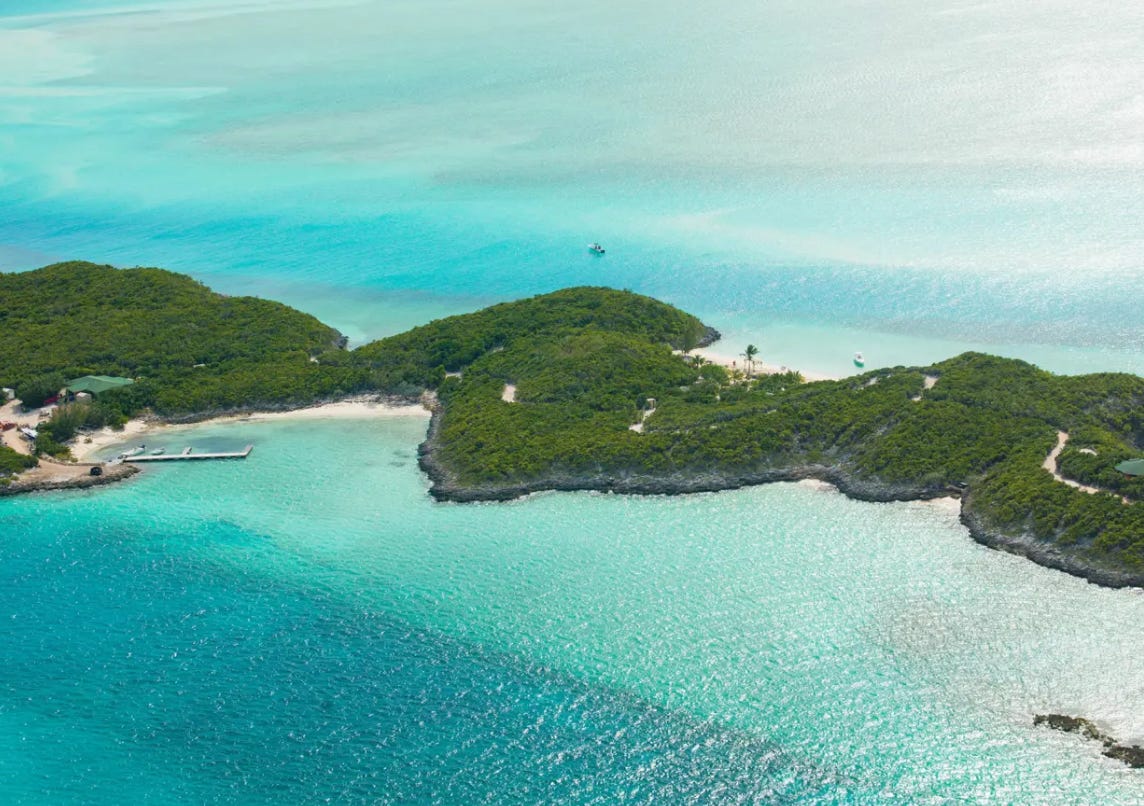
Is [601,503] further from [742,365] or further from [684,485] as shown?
[742,365]

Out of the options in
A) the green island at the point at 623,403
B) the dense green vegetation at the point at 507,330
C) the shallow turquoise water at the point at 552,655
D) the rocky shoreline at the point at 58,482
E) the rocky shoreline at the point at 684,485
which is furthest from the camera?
the dense green vegetation at the point at 507,330

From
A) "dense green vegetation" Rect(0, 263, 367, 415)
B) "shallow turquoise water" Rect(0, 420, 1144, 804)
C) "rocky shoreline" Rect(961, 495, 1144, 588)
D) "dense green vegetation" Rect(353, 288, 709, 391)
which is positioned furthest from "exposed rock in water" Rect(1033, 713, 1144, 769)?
"dense green vegetation" Rect(0, 263, 367, 415)

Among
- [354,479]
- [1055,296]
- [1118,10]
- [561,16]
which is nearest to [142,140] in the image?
[561,16]

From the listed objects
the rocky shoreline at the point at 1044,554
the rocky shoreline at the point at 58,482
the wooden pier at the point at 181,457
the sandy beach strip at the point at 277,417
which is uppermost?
the sandy beach strip at the point at 277,417

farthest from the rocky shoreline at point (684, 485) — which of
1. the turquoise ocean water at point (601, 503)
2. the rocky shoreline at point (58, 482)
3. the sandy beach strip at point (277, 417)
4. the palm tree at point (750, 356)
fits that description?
the rocky shoreline at point (58, 482)

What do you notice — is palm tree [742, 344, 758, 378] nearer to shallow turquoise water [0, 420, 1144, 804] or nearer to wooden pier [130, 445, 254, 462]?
shallow turquoise water [0, 420, 1144, 804]

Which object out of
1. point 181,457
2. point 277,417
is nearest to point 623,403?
point 277,417

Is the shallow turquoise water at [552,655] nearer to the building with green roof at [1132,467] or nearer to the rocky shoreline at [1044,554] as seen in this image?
the rocky shoreline at [1044,554]
